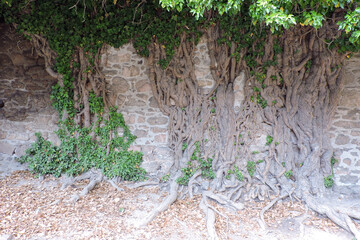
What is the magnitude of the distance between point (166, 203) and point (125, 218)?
61 centimetres

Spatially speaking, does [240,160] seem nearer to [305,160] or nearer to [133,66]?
[305,160]

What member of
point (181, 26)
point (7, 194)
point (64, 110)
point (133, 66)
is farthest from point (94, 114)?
point (181, 26)

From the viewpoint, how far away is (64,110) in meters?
4.68

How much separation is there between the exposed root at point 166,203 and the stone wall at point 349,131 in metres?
2.68

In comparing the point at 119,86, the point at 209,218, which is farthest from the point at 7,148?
the point at 209,218

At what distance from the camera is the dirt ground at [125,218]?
9.64 feet

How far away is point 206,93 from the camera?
450 centimetres

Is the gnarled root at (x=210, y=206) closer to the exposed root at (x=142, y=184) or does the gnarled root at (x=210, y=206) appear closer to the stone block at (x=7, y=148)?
the exposed root at (x=142, y=184)

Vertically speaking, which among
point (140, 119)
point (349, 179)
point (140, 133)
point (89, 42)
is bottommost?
point (349, 179)

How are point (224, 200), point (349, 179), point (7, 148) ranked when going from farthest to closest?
point (7, 148)
point (349, 179)
point (224, 200)

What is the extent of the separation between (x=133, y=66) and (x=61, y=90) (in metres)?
1.35

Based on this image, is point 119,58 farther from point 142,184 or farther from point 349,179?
point 349,179

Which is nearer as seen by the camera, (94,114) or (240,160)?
(240,160)

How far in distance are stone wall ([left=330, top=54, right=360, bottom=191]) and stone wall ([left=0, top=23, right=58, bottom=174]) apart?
16.7 feet
